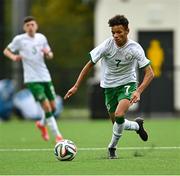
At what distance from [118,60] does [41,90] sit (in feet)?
15.3

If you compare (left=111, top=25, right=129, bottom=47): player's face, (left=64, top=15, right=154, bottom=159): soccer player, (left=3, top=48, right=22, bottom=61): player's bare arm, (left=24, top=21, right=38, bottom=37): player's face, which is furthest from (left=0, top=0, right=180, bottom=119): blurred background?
(left=111, top=25, right=129, bottom=47): player's face

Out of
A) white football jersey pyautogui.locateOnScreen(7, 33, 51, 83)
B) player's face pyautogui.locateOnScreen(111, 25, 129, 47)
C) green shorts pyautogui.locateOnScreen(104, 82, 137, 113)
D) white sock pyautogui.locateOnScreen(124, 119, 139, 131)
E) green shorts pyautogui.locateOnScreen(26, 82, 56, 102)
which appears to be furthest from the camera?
white football jersey pyautogui.locateOnScreen(7, 33, 51, 83)

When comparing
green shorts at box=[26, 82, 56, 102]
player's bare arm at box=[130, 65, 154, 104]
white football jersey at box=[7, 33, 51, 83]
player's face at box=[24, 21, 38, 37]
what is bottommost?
green shorts at box=[26, 82, 56, 102]

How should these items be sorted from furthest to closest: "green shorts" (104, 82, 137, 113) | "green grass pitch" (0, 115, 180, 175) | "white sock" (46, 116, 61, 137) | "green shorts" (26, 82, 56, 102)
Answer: "green shorts" (26, 82, 56, 102) < "white sock" (46, 116, 61, 137) < "green shorts" (104, 82, 137, 113) < "green grass pitch" (0, 115, 180, 175)

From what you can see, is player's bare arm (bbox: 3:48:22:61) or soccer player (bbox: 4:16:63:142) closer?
player's bare arm (bbox: 3:48:22:61)

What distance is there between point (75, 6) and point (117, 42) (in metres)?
34.0

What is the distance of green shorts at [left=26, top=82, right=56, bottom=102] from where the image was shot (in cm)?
1761

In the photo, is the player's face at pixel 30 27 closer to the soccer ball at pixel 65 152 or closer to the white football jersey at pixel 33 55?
the white football jersey at pixel 33 55

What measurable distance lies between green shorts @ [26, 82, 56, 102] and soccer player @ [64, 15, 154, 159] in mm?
4134

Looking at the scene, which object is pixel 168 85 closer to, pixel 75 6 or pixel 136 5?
pixel 136 5

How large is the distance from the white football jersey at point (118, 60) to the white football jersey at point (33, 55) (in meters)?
4.53

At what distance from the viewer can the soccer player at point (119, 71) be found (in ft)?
42.5

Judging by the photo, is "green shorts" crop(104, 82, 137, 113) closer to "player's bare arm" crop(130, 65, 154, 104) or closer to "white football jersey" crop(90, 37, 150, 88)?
"white football jersey" crop(90, 37, 150, 88)

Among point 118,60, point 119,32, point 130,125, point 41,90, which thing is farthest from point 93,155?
point 41,90
